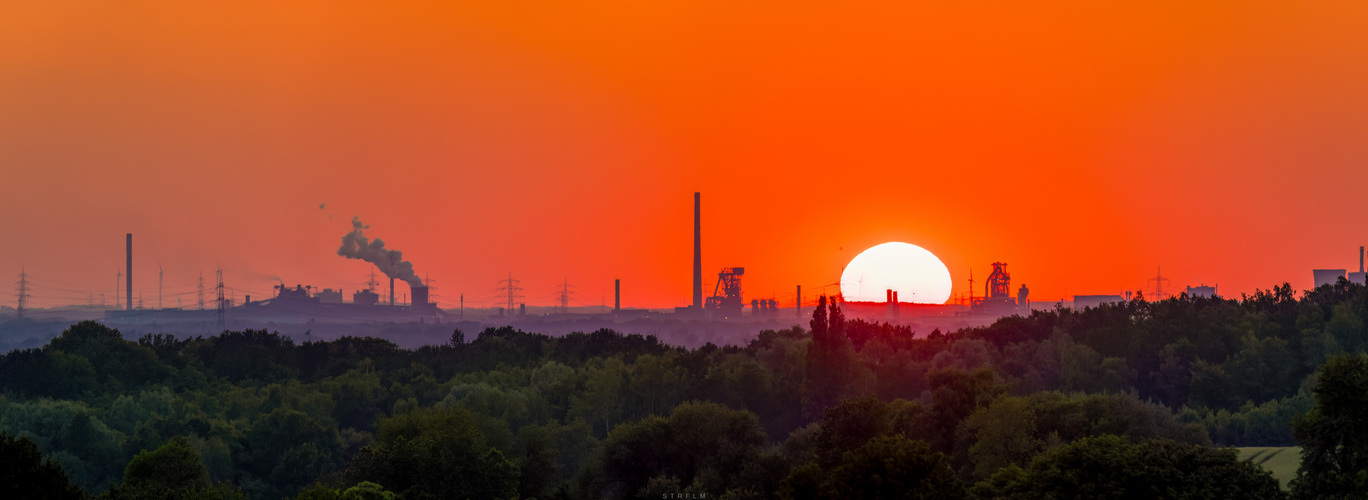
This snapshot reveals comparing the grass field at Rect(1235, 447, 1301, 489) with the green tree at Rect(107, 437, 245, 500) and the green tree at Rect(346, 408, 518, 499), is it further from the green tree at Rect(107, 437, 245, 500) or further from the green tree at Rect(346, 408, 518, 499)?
the green tree at Rect(107, 437, 245, 500)

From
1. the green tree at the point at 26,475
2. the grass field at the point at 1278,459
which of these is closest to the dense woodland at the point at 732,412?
the green tree at the point at 26,475

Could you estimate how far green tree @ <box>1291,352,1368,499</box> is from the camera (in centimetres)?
4659

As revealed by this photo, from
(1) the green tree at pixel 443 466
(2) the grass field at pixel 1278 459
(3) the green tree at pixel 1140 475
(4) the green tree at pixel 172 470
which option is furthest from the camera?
(2) the grass field at pixel 1278 459

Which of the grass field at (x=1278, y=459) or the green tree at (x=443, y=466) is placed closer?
the green tree at (x=443, y=466)

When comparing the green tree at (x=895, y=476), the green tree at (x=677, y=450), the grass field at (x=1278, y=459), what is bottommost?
the grass field at (x=1278, y=459)

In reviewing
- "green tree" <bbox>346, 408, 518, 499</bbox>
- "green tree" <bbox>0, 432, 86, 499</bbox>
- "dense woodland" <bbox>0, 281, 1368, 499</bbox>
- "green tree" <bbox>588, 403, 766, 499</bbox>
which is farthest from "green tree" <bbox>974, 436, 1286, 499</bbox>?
"green tree" <bbox>0, 432, 86, 499</bbox>

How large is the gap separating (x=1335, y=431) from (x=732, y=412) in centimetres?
3587

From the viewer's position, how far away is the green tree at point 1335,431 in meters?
46.6

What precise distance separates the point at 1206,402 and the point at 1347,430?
69854mm

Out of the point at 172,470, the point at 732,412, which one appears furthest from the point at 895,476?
the point at 172,470

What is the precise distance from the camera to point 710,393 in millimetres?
112500

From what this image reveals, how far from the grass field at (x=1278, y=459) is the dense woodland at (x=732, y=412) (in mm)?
4933

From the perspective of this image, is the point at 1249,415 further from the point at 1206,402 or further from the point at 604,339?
the point at 604,339

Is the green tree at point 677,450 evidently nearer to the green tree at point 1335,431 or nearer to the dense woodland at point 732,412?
the dense woodland at point 732,412
